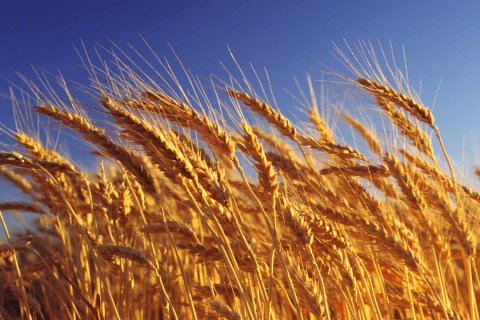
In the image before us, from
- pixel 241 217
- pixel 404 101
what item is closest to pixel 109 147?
pixel 241 217

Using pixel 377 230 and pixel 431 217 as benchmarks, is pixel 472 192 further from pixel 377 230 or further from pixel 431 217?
pixel 377 230

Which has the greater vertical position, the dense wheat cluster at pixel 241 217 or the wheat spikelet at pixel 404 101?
the wheat spikelet at pixel 404 101

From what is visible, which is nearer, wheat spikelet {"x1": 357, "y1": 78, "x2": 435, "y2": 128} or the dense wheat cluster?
the dense wheat cluster

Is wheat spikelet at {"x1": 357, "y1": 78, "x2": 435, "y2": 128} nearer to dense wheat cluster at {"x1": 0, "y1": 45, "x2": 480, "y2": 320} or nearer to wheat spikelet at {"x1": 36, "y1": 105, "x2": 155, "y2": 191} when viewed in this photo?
dense wheat cluster at {"x1": 0, "y1": 45, "x2": 480, "y2": 320}

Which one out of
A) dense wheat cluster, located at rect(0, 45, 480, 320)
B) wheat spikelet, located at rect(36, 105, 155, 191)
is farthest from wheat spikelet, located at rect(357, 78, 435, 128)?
wheat spikelet, located at rect(36, 105, 155, 191)

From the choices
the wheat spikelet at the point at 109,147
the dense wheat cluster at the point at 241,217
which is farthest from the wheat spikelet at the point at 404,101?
the wheat spikelet at the point at 109,147

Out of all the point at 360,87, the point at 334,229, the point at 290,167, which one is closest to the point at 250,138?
the point at 334,229

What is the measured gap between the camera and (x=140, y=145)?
1776mm

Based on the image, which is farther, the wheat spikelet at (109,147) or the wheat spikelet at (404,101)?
the wheat spikelet at (404,101)

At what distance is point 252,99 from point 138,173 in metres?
0.77

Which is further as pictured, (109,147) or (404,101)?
(404,101)

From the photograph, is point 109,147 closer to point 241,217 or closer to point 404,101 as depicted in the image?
point 241,217

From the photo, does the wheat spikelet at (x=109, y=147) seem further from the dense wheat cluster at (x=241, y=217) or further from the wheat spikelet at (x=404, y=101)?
the wheat spikelet at (x=404, y=101)

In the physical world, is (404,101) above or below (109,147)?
above
